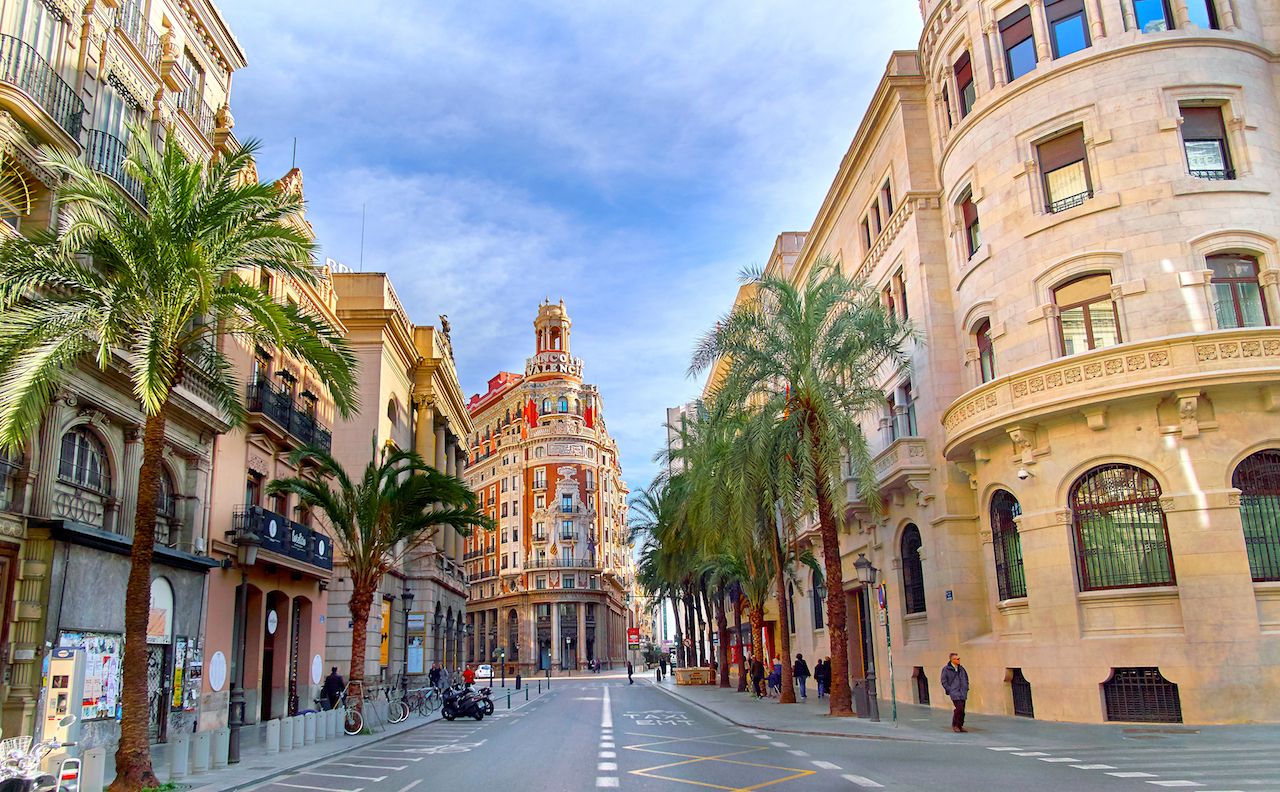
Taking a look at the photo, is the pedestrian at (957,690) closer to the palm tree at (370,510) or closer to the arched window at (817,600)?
the palm tree at (370,510)

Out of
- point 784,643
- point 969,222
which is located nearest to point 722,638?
point 784,643

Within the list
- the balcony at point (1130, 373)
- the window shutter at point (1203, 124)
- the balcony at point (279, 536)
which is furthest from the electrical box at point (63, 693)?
the window shutter at point (1203, 124)

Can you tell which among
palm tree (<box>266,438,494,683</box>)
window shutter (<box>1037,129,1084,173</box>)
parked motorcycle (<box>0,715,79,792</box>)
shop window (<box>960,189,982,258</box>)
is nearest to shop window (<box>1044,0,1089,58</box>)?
window shutter (<box>1037,129,1084,173</box>)

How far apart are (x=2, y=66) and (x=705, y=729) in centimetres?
2001

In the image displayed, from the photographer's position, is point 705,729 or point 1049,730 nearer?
point 1049,730

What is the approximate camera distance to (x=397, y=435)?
41.5 m

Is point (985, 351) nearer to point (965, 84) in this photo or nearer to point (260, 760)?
point (965, 84)

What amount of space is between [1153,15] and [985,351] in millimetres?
8984

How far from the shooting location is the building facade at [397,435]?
117 feet

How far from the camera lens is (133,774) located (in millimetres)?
12828

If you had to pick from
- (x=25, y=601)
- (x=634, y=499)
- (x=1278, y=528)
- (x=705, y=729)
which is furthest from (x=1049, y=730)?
(x=634, y=499)

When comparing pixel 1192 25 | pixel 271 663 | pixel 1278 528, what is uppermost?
pixel 1192 25

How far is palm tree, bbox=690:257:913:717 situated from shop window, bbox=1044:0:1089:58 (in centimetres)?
781

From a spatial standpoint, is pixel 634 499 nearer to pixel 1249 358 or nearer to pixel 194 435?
pixel 194 435
